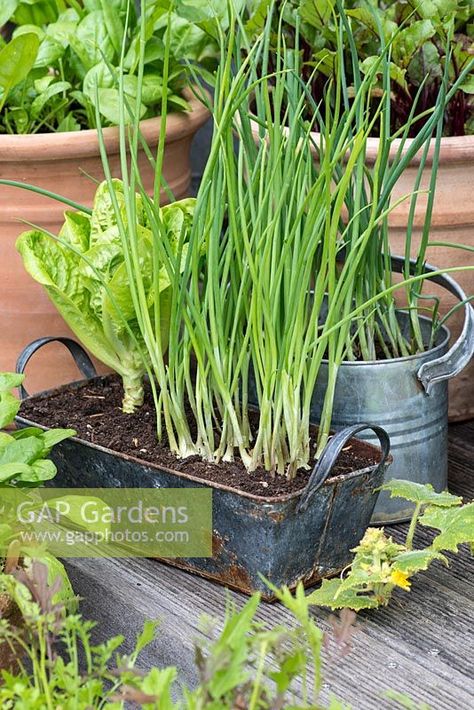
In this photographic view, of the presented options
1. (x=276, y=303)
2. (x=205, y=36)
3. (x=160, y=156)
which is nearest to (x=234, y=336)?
(x=276, y=303)

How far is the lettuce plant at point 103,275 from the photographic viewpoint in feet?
4.79

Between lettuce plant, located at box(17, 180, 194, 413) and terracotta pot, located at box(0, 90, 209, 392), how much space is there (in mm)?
143

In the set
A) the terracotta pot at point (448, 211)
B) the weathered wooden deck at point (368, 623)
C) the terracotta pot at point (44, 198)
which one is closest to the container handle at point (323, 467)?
the weathered wooden deck at point (368, 623)

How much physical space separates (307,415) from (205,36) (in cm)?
75

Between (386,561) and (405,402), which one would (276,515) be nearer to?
(386,561)

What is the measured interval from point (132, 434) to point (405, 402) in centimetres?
A: 36

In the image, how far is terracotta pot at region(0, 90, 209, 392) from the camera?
1673 mm

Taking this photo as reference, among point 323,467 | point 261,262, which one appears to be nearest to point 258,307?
point 261,262

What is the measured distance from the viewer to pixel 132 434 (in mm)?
1460

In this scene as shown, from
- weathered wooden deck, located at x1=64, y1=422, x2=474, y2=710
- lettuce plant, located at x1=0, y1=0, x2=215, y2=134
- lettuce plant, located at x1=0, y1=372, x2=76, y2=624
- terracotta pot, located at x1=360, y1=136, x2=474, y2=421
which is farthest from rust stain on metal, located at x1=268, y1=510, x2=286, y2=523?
lettuce plant, located at x1=0, y1=0, x2=215, y2=134

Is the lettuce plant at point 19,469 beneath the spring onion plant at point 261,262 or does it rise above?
beneath

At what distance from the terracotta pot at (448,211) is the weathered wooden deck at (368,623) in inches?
17.4

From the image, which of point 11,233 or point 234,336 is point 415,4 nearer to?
point 234,336

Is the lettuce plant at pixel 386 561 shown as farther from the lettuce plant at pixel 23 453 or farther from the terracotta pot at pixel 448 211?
the terracotta pot at pixel 448 211
